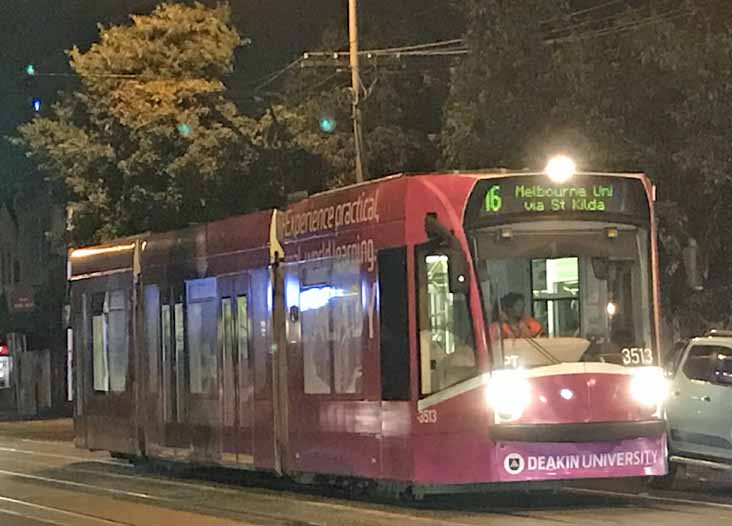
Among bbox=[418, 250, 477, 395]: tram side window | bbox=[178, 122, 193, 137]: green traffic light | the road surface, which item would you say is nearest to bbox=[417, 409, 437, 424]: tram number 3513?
bbox=[418, 250, 477, 395]: tram side window

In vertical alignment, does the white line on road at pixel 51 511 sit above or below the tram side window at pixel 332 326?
below

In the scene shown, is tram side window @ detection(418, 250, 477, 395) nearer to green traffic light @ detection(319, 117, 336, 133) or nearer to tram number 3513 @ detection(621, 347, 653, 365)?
tram number 3513 @ detection(621, 347, 653, 365)

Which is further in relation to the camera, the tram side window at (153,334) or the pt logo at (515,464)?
the tram side window at (153,334)

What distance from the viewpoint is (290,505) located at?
16844mm

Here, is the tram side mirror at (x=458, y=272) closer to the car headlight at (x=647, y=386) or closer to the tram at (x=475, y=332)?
the tram at (x=475, y=332)

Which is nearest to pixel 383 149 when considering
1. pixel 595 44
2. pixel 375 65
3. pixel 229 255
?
pixel 375 65

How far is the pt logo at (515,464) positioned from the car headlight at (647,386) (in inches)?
51.0

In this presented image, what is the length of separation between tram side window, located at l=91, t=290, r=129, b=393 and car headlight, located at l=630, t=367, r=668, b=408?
31.1 feet

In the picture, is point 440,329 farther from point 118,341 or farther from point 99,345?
point 99,345

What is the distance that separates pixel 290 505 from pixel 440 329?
3.36 metres

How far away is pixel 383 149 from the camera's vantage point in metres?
34.4

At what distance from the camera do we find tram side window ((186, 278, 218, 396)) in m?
19.3

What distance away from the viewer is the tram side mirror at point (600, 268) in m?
14.9

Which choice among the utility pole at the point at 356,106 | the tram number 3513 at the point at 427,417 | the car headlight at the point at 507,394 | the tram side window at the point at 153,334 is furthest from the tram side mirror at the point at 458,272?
the utility pole at the point at 356,106
